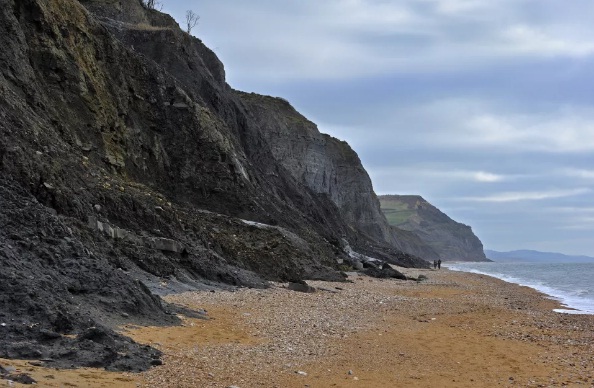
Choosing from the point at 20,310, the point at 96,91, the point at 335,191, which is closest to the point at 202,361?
the point at 20,310

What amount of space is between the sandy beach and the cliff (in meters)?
0.70

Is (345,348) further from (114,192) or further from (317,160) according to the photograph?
(317,160)

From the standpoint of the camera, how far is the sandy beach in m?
8.64

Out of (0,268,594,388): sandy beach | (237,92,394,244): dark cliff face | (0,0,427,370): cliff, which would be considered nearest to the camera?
(0,268,594,388): sandy beach

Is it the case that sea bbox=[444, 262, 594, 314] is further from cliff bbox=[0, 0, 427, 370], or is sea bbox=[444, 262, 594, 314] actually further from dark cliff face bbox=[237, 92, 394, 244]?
dark cliff face bbox=[237, 92, 394, 244]

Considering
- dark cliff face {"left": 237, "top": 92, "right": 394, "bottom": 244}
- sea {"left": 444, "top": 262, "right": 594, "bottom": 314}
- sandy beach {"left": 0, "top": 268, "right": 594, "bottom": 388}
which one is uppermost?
dark cliff face {"left": 237, "top": 92, "right": 394, "bottom": 244}

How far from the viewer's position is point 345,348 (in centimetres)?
1161

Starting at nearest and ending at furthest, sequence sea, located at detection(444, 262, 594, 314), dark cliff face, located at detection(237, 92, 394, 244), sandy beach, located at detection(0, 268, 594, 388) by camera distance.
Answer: sandy beach, located at detection(0, 268, 594, 388) < sea, located at detection(444, 262, 594, 314) < dark cliff face, located at detection(237, 92, 394, 244)

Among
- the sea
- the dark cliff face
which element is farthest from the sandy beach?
the dark cliff face

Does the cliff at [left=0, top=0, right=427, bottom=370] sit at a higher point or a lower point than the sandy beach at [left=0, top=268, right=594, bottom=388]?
higher

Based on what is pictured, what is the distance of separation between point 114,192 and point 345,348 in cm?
1267

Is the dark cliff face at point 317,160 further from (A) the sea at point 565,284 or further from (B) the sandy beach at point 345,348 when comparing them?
(B) the sandy beach at point 345,348

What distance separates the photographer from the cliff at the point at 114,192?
9938mm

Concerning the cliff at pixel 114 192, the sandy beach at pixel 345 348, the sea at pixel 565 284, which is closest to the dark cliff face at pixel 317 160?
the sea at pixel 565 284
